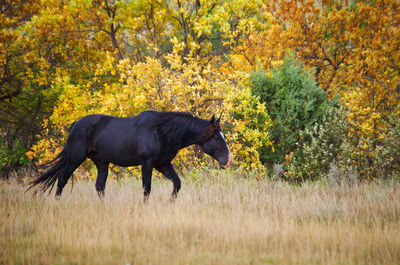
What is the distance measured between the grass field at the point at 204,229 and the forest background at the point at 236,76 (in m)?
2.33

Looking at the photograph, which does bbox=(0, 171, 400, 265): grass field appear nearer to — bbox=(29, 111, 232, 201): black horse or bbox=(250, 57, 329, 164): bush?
bbox=(29, 111, 232, 201): black horse

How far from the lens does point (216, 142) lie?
6422 mm

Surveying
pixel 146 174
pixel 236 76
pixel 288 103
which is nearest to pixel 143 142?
pixel 146 174

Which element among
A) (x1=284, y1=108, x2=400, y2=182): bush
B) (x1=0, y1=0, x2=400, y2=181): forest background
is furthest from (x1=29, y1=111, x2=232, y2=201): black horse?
(x1=284, y1=108, x2=400, y2=182): bush

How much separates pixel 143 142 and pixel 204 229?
7.11 feet

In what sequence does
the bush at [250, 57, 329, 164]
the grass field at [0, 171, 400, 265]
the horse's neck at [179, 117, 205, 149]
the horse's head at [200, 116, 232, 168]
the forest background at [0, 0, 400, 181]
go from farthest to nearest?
the bush at [250, 57, 329, 164]
the forest background at [0, 0, 400, 181]
the horse's neck at [179, 117, 205, 149]
the horse's head at [200, 116, 232, 168]
the grass field at [0, 171, 400, 265]

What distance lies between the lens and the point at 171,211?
19.0ft

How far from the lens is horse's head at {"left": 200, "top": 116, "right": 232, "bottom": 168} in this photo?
251 inches

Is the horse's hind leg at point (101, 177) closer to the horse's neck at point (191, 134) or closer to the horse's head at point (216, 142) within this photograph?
the horse's neck at point (191, 134)

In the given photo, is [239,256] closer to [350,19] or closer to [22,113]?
[350,19]

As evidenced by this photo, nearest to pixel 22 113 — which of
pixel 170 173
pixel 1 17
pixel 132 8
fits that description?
pixel 1 17

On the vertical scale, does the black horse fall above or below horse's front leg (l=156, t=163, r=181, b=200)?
above

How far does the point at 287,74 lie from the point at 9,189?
7272mm

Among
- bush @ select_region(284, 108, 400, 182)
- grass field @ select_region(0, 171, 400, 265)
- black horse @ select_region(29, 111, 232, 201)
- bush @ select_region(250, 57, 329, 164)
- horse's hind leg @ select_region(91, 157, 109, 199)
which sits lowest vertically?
grass field @ select_region(0, 171, 400, 265)
